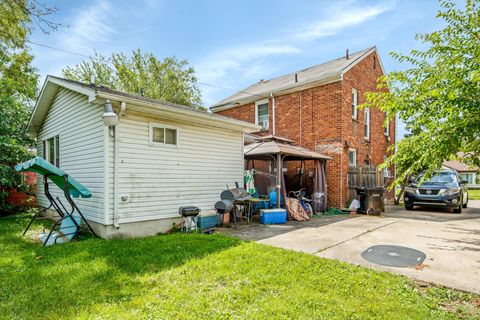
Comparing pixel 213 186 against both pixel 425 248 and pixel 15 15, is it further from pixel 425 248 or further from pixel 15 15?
pixel 15 15

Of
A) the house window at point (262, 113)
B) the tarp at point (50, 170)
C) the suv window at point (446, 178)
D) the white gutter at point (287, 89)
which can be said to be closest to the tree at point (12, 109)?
the tarp at point (50, 170)

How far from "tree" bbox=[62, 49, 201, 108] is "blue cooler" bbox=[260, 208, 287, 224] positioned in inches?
759

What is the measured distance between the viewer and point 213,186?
8.06m

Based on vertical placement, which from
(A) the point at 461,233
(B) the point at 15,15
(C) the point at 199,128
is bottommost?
(A) the point at 461,233

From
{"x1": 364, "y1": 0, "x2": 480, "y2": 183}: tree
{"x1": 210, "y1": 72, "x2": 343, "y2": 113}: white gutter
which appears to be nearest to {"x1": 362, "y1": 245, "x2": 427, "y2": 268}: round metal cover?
{"x1": 364, "y1": 0, "x2": 480, "y2": 183}: tree

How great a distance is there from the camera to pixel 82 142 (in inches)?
277

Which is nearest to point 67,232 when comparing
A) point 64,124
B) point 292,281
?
point 64,124

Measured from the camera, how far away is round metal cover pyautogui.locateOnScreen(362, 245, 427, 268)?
4.39 metres

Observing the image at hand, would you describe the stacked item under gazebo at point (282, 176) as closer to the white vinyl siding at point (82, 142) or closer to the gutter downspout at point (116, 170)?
the gutter downspout at point (116, 170)

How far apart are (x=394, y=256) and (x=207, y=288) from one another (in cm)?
352

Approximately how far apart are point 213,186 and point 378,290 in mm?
5492

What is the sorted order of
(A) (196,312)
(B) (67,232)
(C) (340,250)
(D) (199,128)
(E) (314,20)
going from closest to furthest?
(A) (196,312), (C) (340,250), (B) (67,232), (D) (199,128), (E) (314,20)

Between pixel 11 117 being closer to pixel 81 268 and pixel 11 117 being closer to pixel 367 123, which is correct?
pixel 81 268

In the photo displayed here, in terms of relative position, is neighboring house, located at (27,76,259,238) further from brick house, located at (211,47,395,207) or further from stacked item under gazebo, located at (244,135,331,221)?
brick house, located at (211,47,395,207)
